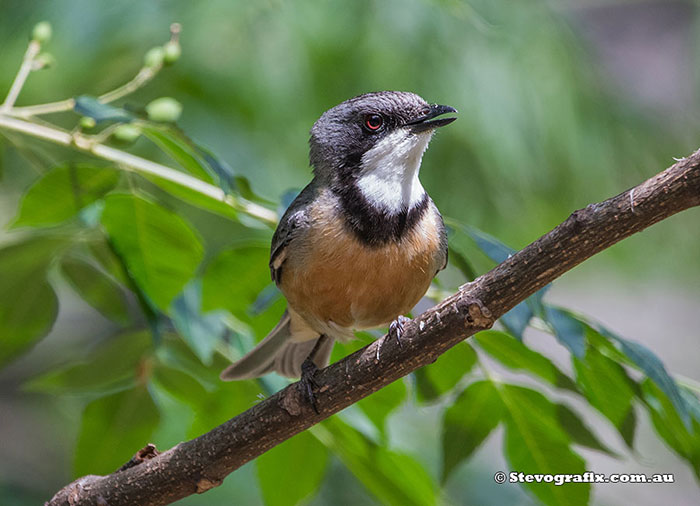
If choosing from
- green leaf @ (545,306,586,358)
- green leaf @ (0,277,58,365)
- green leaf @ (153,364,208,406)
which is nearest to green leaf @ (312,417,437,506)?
green leaf @ (153,364,208,406)

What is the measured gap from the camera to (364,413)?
126 inches

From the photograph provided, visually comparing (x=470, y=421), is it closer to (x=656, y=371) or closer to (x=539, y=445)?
(x=539, y=445)

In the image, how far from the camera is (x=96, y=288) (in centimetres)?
351

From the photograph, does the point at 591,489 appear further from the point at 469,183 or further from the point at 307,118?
the point at 307,118

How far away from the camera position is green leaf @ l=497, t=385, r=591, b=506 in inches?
114

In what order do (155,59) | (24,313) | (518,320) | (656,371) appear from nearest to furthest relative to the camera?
(656,371) → (518,320) → (24,313) → (155,59)

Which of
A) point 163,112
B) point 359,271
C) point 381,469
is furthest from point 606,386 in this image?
point 163,112

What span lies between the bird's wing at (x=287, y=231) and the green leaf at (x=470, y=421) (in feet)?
3.05

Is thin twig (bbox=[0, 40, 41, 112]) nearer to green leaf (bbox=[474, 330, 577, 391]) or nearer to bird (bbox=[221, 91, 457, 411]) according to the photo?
bird (bbox=[221, 91, 457, 411])

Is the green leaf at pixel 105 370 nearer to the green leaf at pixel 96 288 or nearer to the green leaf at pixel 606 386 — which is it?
the green leaf at pixel 96 288

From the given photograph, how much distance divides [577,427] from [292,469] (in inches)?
42.8

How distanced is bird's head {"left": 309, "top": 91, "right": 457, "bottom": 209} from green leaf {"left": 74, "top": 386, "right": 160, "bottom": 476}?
48.7 inches

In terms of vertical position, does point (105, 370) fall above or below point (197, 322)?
below

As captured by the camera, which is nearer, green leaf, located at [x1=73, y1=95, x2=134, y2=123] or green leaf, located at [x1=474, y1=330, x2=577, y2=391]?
green leaf, located at [x1=73, y1=95, x2=134, y2=123]
